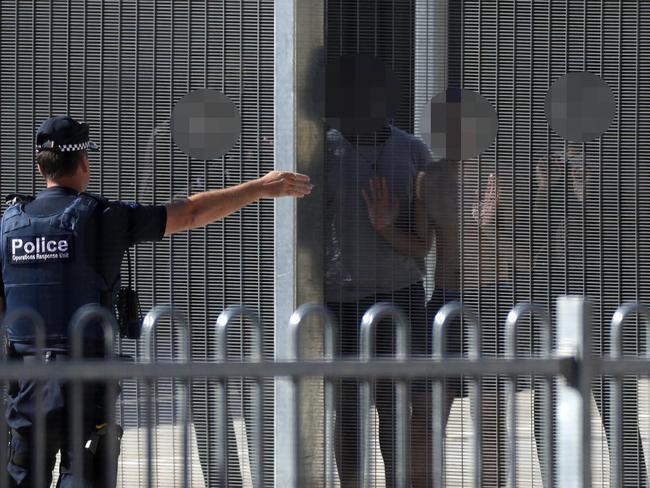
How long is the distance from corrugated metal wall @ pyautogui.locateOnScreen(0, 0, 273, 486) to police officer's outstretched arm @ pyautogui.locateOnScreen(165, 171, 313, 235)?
70 cm

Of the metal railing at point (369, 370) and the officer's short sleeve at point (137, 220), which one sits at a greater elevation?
the officer's short sleeve at point (137, 220)

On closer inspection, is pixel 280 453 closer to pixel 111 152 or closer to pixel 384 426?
pixel 384 426

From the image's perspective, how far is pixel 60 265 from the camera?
5148mm

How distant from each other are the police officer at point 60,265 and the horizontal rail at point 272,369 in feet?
2.83

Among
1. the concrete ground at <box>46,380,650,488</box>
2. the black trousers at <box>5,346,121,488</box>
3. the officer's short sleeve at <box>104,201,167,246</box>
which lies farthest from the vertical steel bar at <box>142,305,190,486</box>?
the concrete ground at <box>46,380,650,488</box>

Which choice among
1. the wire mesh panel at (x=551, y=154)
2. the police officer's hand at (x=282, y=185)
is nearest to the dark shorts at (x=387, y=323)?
the wire mesh panel at (x=551, y=154)

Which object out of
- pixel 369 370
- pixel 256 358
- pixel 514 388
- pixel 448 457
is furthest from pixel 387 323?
pixel 369 370

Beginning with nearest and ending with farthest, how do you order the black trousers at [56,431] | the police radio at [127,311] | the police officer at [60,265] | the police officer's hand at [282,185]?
the black trousers at [56,431] < the police officer at [60,265] < the police radio at [127,311] < the police officer's hand at [282,185]

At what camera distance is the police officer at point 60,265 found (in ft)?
16.2

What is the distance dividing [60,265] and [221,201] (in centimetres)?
75

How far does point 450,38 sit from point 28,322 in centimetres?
238

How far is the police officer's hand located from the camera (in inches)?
222

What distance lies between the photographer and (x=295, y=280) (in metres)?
6.30

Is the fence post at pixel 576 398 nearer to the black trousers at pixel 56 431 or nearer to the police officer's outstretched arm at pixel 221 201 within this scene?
the black trousers at pixel 56 431
